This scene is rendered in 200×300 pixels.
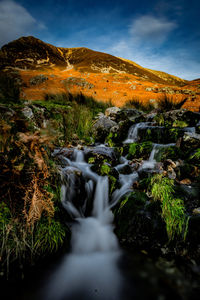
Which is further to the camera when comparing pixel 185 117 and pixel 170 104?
pixel 170 104

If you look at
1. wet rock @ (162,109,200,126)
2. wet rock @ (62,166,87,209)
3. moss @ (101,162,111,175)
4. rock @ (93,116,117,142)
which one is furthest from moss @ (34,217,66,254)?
wet rock @ (162,109,200,126)

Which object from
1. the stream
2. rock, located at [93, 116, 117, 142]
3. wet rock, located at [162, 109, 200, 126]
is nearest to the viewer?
the stream

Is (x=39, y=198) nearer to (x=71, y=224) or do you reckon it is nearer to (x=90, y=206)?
(x=71, y=224)

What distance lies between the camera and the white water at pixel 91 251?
1616 mm

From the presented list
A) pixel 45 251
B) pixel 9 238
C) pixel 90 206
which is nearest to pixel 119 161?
pixel 90 206

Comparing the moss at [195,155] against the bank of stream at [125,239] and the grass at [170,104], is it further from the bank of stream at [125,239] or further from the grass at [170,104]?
the grass at [170,104]

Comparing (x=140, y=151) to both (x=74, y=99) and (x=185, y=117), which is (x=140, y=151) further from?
(x=74, y=99)

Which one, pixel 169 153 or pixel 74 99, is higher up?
pixel 74 99

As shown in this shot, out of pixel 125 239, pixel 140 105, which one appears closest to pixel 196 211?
pixel 125 239

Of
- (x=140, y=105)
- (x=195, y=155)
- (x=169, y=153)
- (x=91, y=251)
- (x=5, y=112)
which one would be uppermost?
(x=140, y=105)

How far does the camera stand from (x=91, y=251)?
2.21 metres

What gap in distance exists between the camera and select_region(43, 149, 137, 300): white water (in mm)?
1616

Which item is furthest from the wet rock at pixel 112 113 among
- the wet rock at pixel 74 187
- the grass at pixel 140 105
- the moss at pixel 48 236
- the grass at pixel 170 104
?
the moss at pixel 48 236

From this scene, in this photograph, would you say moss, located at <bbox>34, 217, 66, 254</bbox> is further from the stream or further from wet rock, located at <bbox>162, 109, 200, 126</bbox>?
wet rock, located at <bbox>162, 109, 200, 126</bbox>
